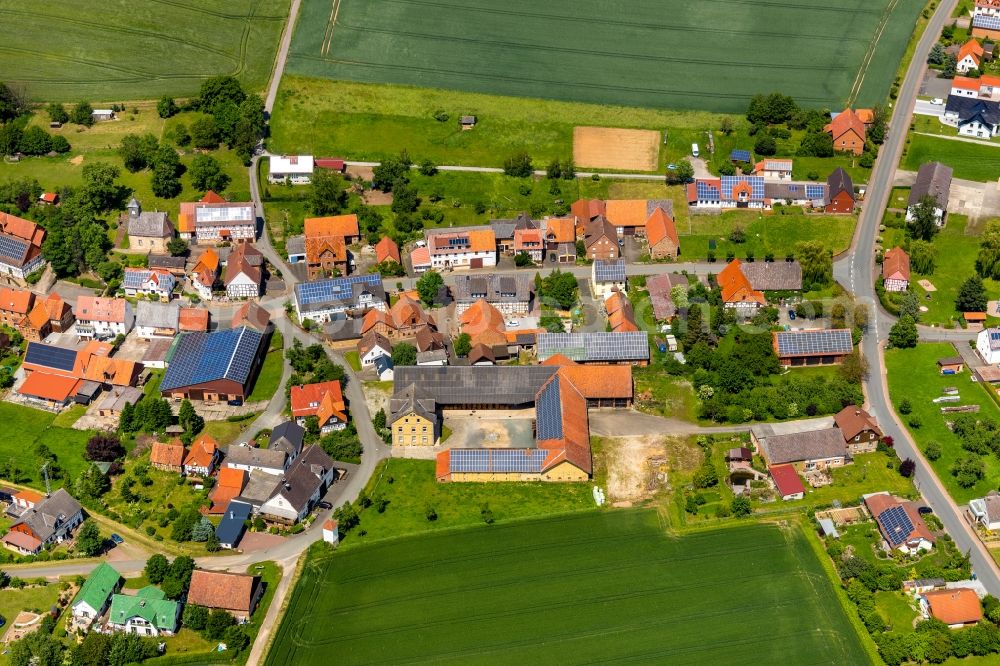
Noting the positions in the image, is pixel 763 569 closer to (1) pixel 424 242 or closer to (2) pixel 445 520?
(2) pixel 445 520

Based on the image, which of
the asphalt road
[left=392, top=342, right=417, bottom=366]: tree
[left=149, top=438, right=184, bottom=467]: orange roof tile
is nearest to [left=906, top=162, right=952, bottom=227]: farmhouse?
the asphalt road

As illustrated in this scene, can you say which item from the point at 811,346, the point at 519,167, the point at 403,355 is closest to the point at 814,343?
the point at 811,346

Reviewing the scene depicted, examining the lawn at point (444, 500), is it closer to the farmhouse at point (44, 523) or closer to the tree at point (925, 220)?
the farmhouse at point (44, 523)

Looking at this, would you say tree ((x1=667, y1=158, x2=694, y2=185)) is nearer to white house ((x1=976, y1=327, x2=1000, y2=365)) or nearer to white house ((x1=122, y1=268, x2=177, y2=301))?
white house ((x1=976, y1=327, x2=1000, y2=365))

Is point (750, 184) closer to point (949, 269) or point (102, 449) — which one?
point (949, 269)

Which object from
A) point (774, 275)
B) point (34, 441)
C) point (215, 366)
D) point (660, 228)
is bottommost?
point (34, 441)
